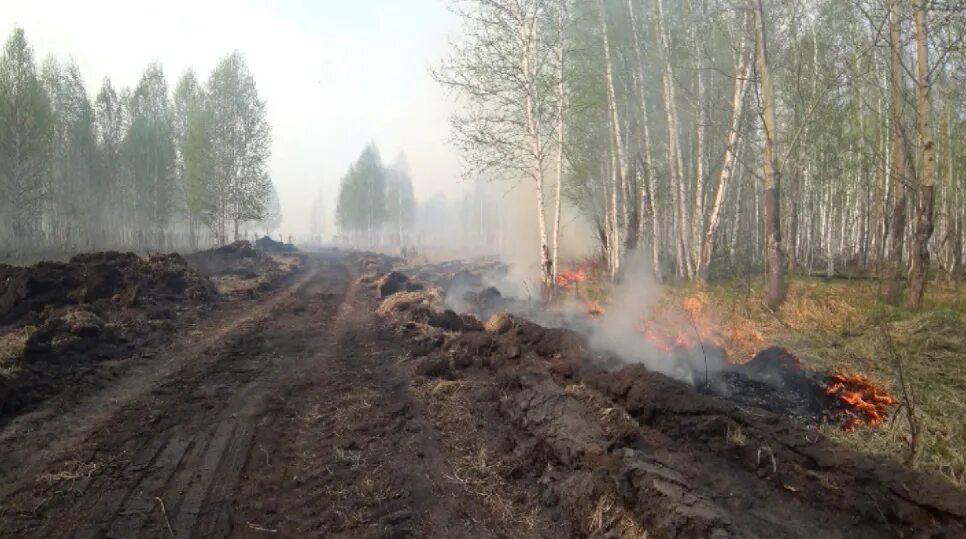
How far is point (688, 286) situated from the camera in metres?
13.0

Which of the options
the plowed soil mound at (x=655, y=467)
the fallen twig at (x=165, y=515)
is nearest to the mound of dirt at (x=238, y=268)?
the plowed soil mound at (x=655, y=467)

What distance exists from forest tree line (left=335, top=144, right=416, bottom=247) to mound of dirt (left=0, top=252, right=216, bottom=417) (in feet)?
158

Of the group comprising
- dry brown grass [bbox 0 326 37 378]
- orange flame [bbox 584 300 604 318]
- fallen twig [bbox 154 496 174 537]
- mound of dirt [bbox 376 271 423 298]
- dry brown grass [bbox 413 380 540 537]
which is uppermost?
mound of dirt [bbox 376 271 423 298]

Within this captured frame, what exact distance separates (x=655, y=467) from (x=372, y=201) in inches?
2398

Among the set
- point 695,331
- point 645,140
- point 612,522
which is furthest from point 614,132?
point 612,522

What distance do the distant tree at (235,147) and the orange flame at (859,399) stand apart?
111ft

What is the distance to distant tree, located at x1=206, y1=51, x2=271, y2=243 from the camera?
33625 millimetres

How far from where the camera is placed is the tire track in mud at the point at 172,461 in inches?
144

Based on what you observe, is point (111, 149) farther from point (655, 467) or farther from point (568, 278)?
point (655, 467)

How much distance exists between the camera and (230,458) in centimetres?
479

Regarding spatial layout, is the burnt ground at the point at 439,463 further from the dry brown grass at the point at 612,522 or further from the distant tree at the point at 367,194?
the distant tree at the point at 367,194

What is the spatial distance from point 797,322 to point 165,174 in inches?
1669

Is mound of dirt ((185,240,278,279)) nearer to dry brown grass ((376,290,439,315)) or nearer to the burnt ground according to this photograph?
dry brown grass ((376,290,439,315))

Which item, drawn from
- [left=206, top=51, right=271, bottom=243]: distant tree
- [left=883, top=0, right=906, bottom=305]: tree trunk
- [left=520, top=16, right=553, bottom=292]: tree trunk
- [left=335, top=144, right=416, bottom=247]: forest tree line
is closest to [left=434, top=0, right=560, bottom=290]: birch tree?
[left=520, top=16, right=553, bottom=292]: tree trunk
